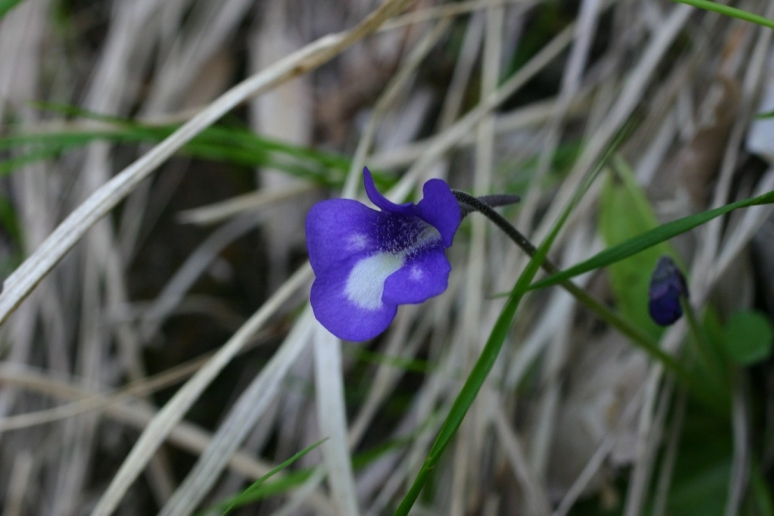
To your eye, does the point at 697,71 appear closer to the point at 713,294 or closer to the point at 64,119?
the point at 713,294

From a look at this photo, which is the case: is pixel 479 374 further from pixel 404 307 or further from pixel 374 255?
pixel 404 307

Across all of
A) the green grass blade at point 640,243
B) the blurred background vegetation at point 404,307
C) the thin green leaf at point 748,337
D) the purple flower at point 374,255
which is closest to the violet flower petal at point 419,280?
the purple flower at point 374,255

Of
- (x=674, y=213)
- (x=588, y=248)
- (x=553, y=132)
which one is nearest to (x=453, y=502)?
(x=588, y=248)

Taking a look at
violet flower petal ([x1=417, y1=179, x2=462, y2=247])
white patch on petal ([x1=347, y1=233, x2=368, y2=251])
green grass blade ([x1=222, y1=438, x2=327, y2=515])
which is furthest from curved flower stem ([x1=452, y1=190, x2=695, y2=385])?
green grass blade ([x1=222, y1=438, x2=327, y2=515])

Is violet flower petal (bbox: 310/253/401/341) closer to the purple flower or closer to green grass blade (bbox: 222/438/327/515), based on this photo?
the purple flower

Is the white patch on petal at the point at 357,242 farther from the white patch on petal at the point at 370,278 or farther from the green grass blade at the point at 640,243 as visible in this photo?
the green grass blade at the point at 640,243
